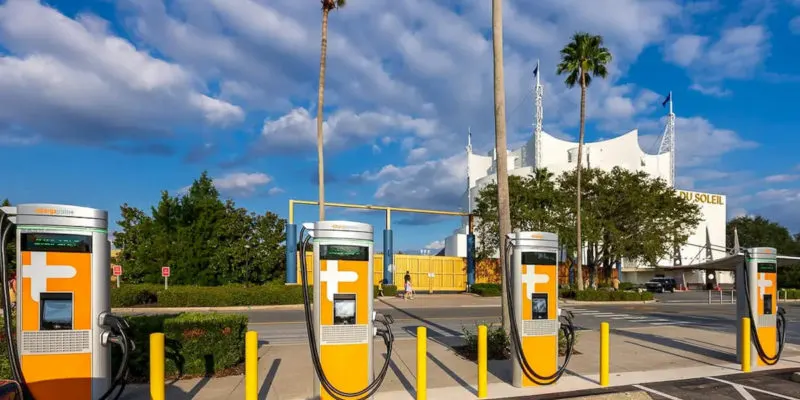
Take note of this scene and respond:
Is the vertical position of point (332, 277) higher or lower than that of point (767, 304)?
higher

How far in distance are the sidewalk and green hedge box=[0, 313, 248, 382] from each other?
1.03ft

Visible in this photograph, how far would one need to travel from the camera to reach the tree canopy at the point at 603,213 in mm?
34438

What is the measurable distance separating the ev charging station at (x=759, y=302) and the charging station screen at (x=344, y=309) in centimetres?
790

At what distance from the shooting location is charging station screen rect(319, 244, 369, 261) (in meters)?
6.48

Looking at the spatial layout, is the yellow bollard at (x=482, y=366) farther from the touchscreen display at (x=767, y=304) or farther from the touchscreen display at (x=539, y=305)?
the touchscreen display at (x=767, y=304)

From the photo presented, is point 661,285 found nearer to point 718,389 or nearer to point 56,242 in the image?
point 718,389

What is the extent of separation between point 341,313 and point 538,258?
3395 mm

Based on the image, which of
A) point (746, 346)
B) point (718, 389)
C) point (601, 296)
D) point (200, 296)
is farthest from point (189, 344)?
point (601, 296)

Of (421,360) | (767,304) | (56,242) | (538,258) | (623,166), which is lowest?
(421,360)

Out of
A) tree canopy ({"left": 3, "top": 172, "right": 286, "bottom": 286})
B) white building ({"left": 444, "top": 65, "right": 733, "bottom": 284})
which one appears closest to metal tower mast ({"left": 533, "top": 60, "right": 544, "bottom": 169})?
white building ({"left": 444, "top": 65, "right": 733, "bottom": 284})

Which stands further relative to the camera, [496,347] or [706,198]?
[706,198]

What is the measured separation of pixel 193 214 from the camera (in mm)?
29016

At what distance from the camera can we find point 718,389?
26.8 ft

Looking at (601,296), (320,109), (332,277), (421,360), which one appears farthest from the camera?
(601,296)
